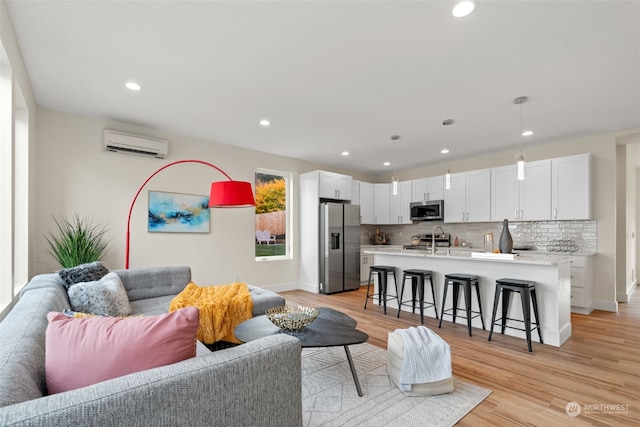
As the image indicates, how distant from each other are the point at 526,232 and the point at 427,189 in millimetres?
1947

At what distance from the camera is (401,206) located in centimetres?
710

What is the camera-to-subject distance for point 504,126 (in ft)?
14.3

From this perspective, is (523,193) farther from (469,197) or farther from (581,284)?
(581,284)

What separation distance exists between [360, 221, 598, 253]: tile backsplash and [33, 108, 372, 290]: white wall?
3369mm

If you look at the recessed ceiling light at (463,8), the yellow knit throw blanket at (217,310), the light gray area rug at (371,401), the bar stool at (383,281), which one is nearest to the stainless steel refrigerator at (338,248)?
the bar stool at (383,281)

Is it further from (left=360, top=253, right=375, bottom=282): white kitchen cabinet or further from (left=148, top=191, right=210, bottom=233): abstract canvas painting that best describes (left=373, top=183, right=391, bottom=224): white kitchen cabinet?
(left=148, top=191, right=210, bottom=233): abstract canvas painting

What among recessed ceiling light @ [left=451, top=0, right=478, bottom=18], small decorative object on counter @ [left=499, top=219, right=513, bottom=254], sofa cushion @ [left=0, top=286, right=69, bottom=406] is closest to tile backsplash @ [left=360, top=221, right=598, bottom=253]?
small decorative object on counter @ [left=499, top=219, right=513, bottom=254]

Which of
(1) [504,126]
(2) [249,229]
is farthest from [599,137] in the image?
(2) [249,229]

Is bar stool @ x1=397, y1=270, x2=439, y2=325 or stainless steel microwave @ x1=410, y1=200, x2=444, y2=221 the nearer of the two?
bar stool @ x1=397, y1=270, x2=439, y2=325

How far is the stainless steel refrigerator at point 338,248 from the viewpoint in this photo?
19.6ft

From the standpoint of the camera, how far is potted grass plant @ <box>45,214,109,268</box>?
3549 millimetres

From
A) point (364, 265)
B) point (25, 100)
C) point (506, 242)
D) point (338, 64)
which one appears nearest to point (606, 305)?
point (506, 242)

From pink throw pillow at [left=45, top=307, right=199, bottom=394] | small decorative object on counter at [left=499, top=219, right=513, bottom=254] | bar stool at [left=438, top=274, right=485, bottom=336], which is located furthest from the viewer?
small decorative object on counter at [left=499, top=219, right=513, bottom=254]

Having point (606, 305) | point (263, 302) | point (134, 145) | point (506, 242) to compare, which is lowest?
point (606, 305)
